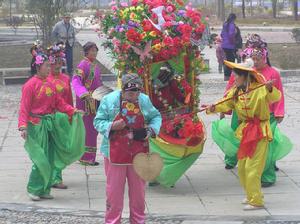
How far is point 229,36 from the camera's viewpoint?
58.0 ft

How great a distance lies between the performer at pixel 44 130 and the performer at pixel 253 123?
75.0 inches

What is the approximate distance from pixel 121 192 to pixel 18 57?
18.3 m

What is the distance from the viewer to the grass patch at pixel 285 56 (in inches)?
789

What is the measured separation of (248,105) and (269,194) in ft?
3.98

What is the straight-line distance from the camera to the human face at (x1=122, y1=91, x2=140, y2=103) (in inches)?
239

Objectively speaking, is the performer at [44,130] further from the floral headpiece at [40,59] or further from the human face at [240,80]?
the human face at [240,80]

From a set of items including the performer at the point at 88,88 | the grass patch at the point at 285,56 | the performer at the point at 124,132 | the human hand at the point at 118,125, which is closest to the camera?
the human hand at the point at 118,125

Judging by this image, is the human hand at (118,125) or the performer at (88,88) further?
the performer at (88,88)

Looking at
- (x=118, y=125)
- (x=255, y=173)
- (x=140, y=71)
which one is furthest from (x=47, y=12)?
(x=118, y=125)

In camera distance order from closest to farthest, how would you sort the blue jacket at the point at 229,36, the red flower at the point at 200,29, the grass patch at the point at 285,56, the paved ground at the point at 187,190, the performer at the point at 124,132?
the performer at the point at 124,132 < the paved ground at the point at 187,190 < the red flower at the point at 200,29 < the blue jacket at the point at 229,36 < the grass patch at the point at 285,56

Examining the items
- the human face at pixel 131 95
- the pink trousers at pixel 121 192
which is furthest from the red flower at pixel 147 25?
the pink trousers at pixel 121 192

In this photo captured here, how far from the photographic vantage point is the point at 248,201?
7223mm

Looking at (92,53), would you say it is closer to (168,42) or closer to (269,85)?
(168,42)

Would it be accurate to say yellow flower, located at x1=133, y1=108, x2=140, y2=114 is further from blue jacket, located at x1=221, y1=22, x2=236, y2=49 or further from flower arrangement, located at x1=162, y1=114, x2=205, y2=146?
blue jacket, located at x1=221, y1=22, x2=236, y2=49
